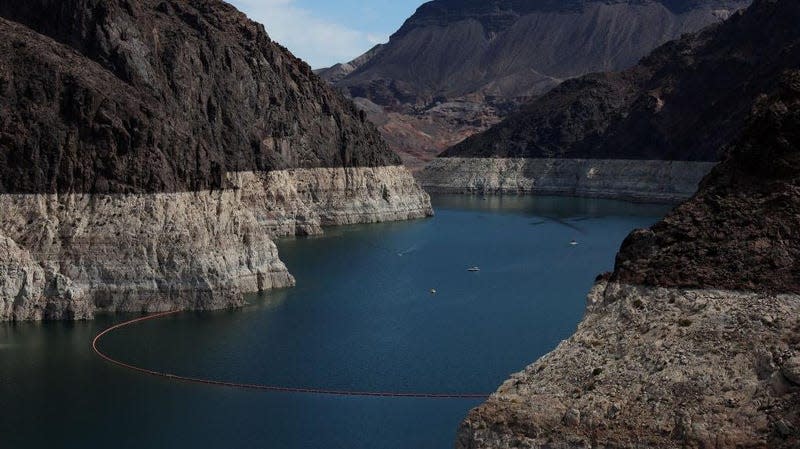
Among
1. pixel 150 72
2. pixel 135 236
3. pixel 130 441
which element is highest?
pixel 150 72

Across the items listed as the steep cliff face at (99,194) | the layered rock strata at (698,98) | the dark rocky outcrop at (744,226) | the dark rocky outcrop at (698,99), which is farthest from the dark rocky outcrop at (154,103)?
the layered rock strata at (698,98)

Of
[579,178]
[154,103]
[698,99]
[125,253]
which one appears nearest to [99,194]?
[125,253]

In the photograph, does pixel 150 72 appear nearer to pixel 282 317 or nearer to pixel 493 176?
pixel 282 317

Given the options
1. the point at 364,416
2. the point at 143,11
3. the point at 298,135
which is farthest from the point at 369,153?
the point at 364,416

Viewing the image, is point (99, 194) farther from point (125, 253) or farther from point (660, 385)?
point (660, 385)

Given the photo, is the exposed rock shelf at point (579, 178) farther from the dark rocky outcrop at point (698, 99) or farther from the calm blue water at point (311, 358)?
the calm blue water at point (311, 358)
